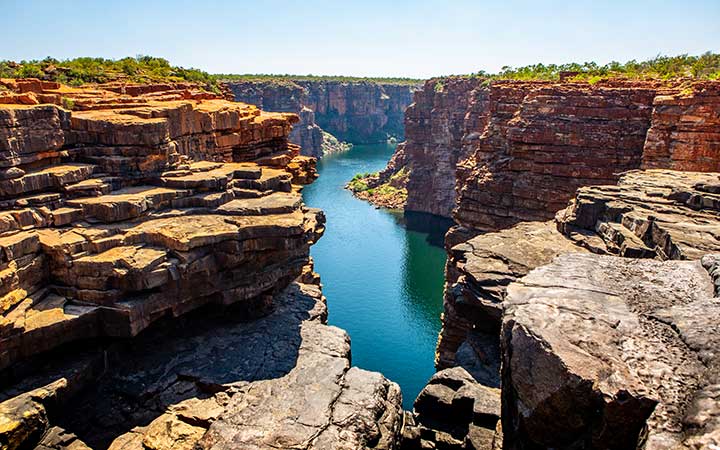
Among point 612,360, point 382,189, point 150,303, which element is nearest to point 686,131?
point 612,360

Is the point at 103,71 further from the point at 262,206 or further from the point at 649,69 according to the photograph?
the point at 649,69

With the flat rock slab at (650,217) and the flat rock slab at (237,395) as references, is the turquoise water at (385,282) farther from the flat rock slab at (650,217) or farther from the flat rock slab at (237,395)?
the flat rock slab at (650,217)

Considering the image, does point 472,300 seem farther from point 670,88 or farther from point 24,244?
point 670,88

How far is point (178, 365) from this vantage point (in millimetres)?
13711

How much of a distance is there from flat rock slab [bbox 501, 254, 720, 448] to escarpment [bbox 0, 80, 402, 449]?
5.29 metres

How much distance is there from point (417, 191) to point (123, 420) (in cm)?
5517

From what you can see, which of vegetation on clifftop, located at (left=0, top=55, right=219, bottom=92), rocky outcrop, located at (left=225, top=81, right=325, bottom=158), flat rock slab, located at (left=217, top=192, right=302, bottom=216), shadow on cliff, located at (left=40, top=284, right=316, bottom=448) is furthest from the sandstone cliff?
rocky outcrop, located at (left=225, top=81, right=325, bottom=158)

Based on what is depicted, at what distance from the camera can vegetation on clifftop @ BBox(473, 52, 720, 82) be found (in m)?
28.8

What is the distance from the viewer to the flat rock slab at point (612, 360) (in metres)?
6.12

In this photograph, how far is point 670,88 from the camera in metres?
25.2

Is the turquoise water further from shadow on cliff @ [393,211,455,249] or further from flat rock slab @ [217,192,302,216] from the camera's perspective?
flat rock slab @ [217,192,302,216]

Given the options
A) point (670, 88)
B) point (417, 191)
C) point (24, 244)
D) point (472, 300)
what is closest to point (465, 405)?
point (472, 300)

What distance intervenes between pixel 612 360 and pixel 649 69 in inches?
1282

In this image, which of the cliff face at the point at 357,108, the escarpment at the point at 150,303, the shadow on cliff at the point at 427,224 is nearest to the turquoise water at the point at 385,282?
the shadow on cliff at the point at 427,224
